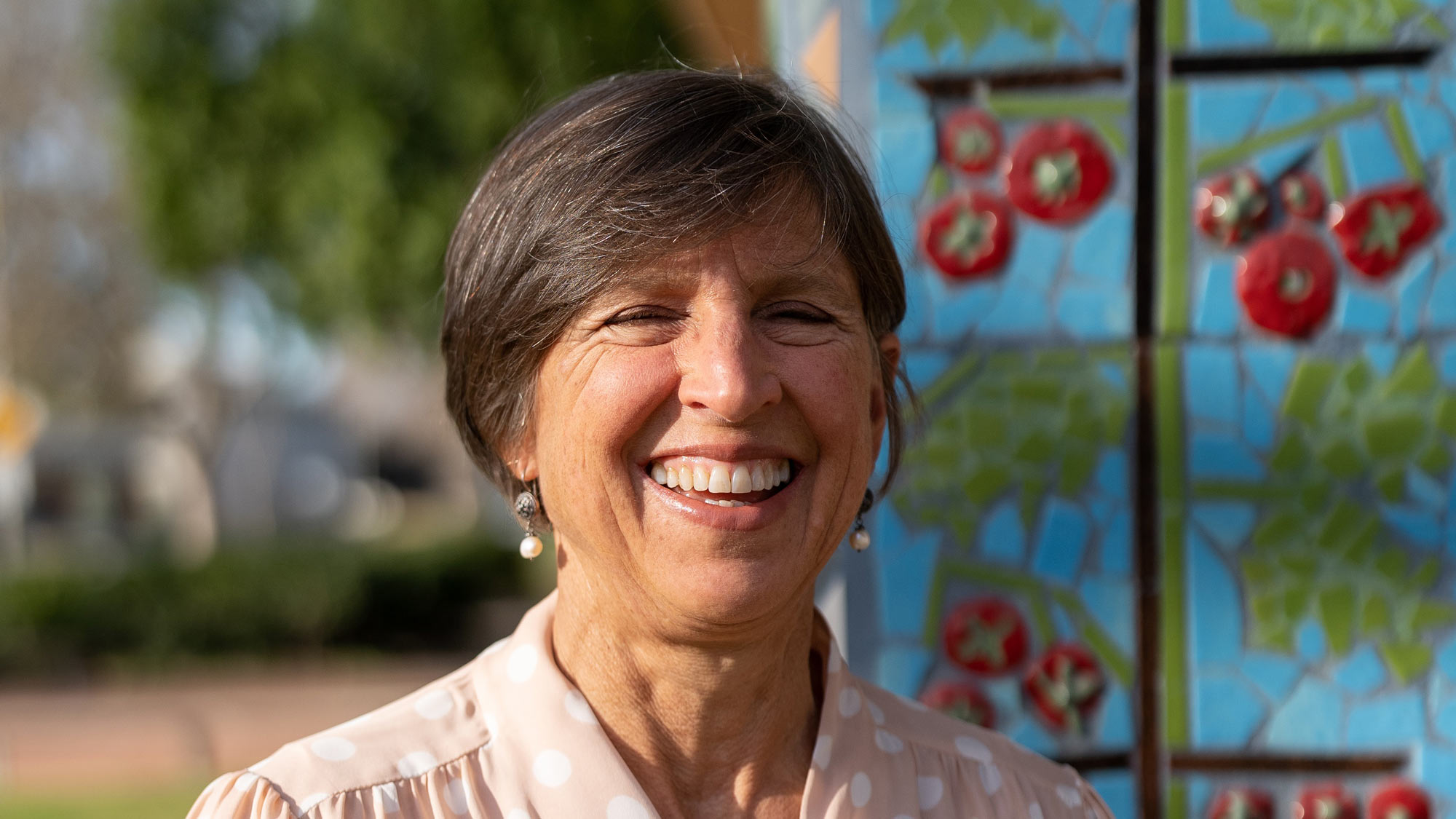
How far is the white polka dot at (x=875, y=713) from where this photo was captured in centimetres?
183

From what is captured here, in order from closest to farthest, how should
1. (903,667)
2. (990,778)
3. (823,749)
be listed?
(823,749) < (990,778) < (903,667)

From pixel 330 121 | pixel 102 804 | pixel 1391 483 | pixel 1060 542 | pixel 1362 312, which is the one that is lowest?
pixel 102 804

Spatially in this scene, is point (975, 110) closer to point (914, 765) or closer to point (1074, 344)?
point (1074, 344)

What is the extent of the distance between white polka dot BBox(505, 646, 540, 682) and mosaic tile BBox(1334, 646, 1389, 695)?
1.43 meters

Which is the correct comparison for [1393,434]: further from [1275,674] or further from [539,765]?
[539,765]

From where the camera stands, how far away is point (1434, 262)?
224 centimetres

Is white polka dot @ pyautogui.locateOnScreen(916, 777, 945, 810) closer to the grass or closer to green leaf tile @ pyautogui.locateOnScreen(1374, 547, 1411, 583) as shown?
green leaf tile @ pyautogui.locateOnScreen(1374, 547, 1411, 583)

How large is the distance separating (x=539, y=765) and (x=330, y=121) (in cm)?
1411

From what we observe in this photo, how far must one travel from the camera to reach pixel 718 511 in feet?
5.03

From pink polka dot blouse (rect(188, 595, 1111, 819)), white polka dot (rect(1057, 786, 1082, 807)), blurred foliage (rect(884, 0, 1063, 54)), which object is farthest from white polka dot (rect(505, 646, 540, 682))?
blurred foliage (rect(884, 0, 1063, 54))

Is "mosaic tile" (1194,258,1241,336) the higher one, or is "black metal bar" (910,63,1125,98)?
"black metal bar" (910,63,1125,98)

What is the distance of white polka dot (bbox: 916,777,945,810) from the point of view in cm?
177

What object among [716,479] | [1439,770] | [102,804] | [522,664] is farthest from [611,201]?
[102,804]

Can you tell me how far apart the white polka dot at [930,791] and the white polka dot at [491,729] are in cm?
56
